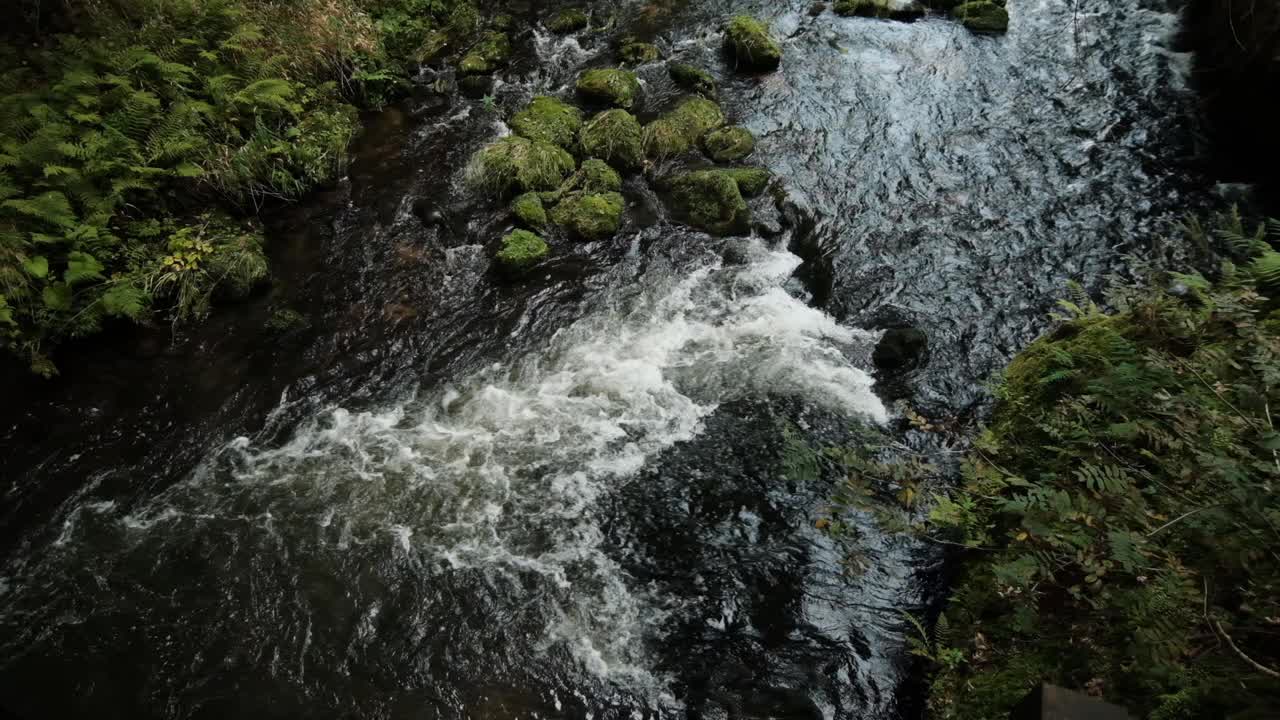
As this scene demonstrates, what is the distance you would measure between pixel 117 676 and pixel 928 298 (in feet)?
29.6

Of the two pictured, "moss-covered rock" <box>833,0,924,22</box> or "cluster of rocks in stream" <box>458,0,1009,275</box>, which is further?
"moss-covered rock" <box>833,0,924,22</box>

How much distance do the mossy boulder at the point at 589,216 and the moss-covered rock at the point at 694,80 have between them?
3.73 metres

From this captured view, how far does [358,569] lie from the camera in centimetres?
566

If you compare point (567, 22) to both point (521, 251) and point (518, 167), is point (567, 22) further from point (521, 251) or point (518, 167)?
point (521, 251)

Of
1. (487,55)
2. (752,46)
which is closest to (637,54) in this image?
(752,46)

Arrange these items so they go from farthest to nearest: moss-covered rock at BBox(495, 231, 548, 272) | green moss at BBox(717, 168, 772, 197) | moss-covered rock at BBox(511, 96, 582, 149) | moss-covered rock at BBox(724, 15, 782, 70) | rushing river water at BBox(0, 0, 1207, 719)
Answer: moss-covered rock at BBox(724, 15, 782, 70)
moss-covered rock at BBox(511, 96, 582, 149)
green moss at BBox(717, 168, 772, 197)
moss-covered rock at BBox(495, 231, 548, 272)
rushing river water at BBox(0, 0, 1207, 719)

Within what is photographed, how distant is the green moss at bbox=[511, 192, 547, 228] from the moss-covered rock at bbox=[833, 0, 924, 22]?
29.8 ft

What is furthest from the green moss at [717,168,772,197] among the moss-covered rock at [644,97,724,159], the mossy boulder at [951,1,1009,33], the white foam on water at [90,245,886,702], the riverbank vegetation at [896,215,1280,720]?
the mossy boulder at [951,1,1009,33]

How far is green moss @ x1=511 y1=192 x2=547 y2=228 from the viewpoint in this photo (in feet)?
30.2

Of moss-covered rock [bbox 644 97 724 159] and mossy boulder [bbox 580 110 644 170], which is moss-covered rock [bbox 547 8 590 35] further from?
mossy boulder [bbox 580 110 644 170]

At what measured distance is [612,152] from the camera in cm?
1018

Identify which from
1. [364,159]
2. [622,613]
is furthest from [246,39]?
[622,613]

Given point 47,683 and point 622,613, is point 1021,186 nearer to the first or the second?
point 622,613

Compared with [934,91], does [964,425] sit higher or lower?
lower
